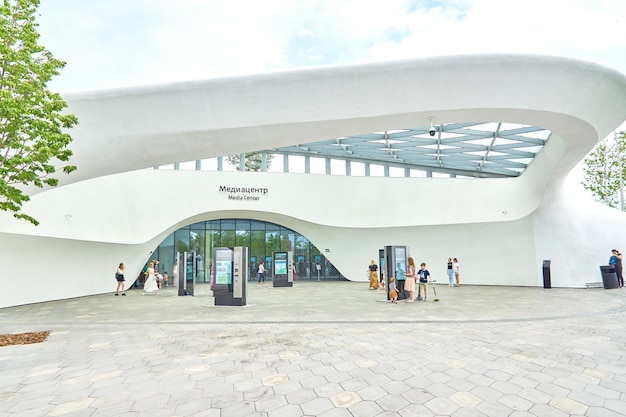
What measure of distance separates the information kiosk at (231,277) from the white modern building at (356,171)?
12.2 feet

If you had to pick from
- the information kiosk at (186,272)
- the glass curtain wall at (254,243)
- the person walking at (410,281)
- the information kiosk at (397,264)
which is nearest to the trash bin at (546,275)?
the information kiosk at (397,264)

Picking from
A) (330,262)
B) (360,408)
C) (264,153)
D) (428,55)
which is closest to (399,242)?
(330,262)

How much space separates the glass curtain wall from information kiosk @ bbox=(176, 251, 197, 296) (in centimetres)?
945

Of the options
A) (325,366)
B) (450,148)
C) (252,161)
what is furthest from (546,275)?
(252,161)

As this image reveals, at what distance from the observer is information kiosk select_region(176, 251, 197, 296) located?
57.5 ft

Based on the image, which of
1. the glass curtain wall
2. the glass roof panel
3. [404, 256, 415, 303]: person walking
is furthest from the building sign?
[404, 256, 415, 303]: person walking

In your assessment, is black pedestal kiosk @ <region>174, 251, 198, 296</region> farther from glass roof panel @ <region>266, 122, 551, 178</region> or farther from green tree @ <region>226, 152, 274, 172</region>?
green tree @ <region>226, 152, 274, 172</region>

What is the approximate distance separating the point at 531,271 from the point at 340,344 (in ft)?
58.4

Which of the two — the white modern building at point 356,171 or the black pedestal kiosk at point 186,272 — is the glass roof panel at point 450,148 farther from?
the black pedestal kiosk at point 186,272

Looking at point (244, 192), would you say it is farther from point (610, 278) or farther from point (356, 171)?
point (610, 278)

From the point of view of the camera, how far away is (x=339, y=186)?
82.7ft

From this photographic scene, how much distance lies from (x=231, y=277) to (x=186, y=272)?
5.62 meters

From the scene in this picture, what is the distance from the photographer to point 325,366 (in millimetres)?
5488

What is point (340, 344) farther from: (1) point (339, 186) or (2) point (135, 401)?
(1) point (339, 186)
